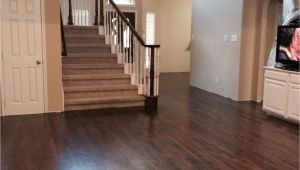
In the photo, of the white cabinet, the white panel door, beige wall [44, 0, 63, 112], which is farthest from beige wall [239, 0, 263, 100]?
the white panel door

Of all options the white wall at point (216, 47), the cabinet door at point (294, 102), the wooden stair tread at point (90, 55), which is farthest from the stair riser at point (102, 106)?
the cabinet door at point (294, 102)

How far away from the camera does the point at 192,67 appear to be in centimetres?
842

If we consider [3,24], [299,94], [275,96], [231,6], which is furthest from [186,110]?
[3,24]

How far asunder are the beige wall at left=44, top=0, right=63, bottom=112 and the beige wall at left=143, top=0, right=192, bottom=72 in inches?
219

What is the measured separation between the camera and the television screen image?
16.6 feet

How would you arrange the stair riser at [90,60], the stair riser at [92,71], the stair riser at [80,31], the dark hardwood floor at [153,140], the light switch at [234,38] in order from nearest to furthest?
1. the dark hardwood floor at [153,140]
2. the stair riser at [92,71]
3. the stair riser at [90,60]
4. the light switch at [234,38]
5. the stair riser at [80,31]

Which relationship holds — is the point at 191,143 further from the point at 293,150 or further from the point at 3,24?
the point at 3,24

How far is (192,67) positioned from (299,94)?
3.78 m

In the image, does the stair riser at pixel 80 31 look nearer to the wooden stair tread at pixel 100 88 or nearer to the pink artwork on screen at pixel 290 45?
the wooden stair tread at pixel 100 88

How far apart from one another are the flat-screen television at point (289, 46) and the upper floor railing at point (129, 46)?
203 centimetres

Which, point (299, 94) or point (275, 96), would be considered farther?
point (275, 96)

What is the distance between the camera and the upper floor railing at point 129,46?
20.0 feet

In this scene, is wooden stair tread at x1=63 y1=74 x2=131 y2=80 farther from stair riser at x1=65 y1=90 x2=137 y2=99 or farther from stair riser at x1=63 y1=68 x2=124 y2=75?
stair riser at x1=65 y1=90 x2=137 y2=99

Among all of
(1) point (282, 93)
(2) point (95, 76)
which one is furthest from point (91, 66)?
(1) point (282, 93)
